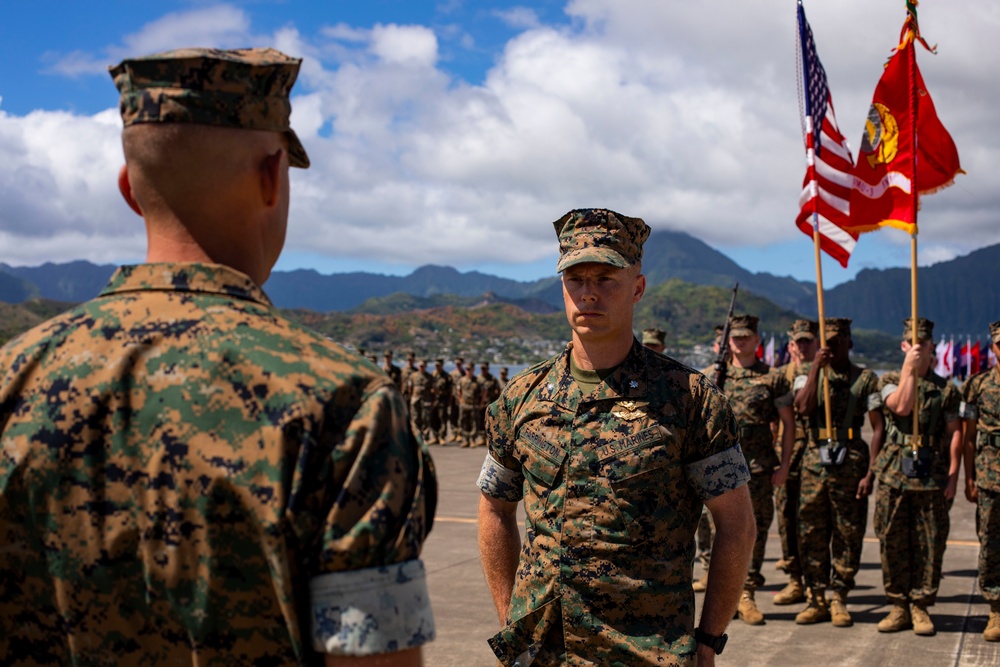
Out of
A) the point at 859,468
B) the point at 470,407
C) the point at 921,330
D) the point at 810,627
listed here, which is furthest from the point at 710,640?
the point at 470,407

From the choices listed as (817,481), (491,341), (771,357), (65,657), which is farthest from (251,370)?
(491,341)

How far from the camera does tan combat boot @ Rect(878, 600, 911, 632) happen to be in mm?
6730

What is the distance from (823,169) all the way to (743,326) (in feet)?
4.66

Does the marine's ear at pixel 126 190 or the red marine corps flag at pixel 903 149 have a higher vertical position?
the red marine corps flag at pixel 903 149

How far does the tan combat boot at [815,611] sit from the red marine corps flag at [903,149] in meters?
2.82

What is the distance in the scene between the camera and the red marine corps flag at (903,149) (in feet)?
24.2

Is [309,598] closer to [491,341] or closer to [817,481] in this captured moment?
[817,481]

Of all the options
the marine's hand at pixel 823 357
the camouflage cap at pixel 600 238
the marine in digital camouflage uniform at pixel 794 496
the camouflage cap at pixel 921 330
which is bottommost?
the marine in digital camouflage uniform at pixel 794 496

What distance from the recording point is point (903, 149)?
747 centimetres

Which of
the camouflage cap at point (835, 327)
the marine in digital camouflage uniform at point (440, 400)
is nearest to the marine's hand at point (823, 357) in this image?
the camouflage cap at point (835, 327)

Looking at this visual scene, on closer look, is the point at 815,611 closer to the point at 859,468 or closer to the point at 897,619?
the point at 897,619

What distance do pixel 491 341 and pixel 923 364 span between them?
554 ft

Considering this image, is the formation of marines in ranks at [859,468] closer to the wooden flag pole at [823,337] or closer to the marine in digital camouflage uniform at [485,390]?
the wooden flag pole at [823,337]

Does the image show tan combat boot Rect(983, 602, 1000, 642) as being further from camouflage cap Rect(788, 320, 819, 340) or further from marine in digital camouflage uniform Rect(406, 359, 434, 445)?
marine in digital camouflage uniform Rect(406, 359, 434, 445)
